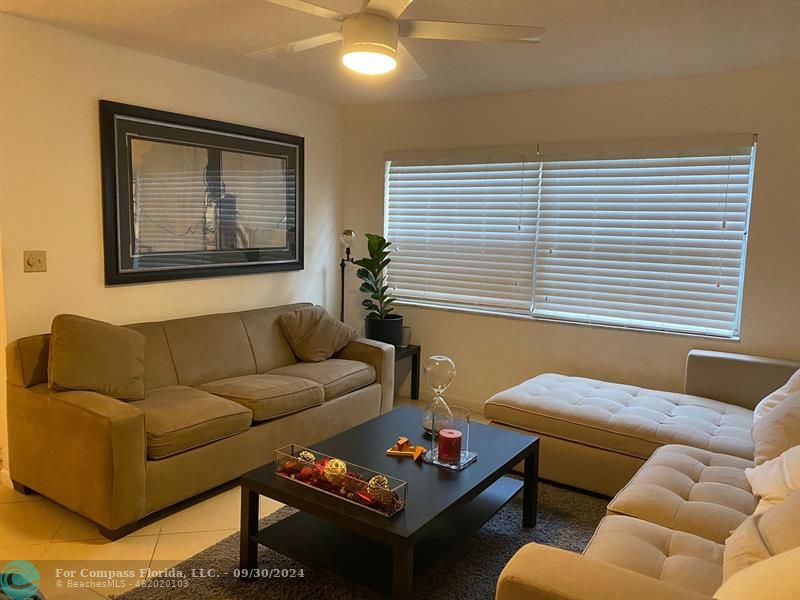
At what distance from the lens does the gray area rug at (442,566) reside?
2.28 m

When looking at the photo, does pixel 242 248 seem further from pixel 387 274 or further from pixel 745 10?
pixel 745 10

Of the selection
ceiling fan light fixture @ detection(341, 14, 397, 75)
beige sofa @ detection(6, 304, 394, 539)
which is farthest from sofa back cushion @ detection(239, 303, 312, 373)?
ceiling fan light fixture @ detection(341, 14, 397, 75)

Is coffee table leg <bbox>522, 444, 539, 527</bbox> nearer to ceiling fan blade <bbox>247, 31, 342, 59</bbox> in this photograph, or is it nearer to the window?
the window

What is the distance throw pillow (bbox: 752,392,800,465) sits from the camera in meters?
2.29

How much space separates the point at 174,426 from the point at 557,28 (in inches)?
102

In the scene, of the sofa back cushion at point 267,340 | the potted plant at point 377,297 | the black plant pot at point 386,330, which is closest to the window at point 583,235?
the potted plant at point 377,297

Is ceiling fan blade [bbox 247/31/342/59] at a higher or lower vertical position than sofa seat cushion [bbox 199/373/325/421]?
higher

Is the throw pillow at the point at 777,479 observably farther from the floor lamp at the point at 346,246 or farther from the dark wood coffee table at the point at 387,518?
the floor lamp at the point at 346,246

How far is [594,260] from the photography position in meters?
4.08

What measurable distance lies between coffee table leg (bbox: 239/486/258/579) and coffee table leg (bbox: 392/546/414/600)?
670 millimetres

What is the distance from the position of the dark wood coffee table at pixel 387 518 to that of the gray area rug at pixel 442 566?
9cm

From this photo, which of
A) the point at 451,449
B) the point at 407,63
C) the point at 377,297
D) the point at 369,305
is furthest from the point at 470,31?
the point at 369,305

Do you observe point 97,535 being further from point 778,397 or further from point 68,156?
point 778,397

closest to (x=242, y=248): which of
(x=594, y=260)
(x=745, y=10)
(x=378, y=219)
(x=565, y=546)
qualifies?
(x=378, y=219)
